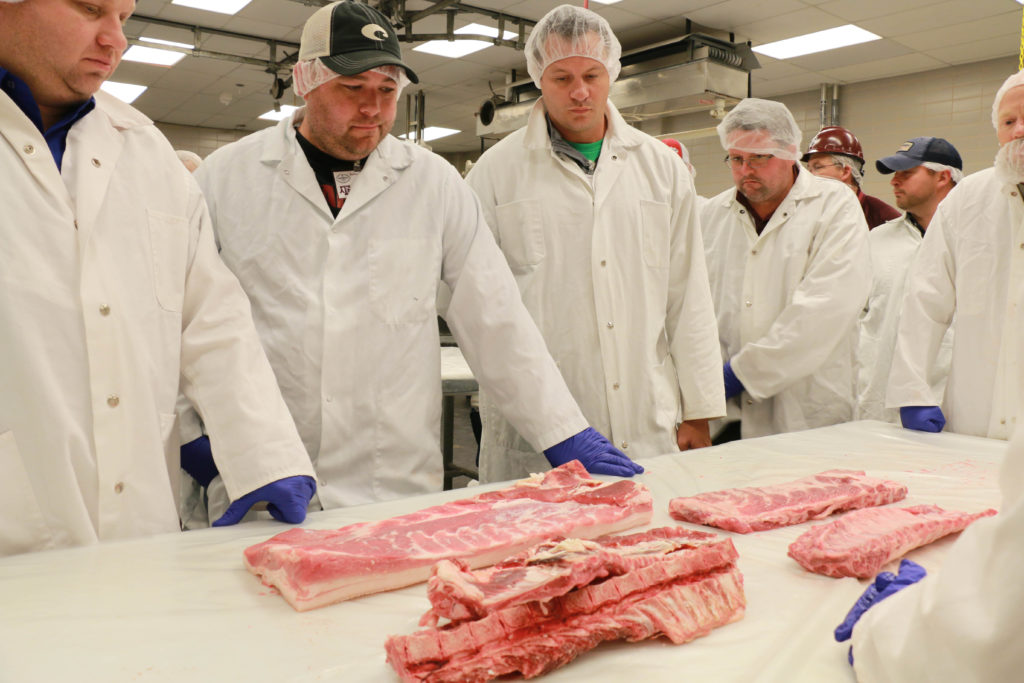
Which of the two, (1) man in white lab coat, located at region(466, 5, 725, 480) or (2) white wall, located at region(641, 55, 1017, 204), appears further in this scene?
(2) white wall, located at region(641, 55, 1017, 204)

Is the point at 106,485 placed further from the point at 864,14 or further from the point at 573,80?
the point at 864,14

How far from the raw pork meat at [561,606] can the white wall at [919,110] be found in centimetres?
851

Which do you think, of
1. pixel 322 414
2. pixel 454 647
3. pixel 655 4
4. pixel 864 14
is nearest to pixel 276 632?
pixel 454 647

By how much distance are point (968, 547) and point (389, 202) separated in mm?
1914

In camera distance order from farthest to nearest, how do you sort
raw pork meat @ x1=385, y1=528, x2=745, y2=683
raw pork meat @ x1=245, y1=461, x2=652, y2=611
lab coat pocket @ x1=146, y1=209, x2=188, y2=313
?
lab coat pocket @ x1=146, y1=209, x2=188, y2=313
raw pork meat @ x1=245, y1=461, x2=652, y2=611
raw pork meat @ x1=385, y1=528, x2=745, y2=683

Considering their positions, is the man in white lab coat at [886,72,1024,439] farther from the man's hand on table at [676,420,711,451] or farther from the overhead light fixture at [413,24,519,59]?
the overhead light fixture at [413,24,519,59]

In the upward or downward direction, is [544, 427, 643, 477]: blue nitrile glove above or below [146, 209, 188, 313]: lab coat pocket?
below

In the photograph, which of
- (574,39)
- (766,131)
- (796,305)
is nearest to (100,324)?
(574,39)

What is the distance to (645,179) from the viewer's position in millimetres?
2963

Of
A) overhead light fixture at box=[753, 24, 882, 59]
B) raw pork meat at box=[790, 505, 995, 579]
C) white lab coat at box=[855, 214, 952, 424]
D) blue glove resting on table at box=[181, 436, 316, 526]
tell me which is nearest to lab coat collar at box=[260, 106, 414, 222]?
blue glove resting on table at box=[181, 436, 316, 526]

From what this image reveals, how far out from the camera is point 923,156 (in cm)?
450

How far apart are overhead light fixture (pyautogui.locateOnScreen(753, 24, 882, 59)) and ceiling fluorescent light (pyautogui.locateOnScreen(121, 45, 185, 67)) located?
6.25m

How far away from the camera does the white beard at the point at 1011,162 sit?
2699 mm

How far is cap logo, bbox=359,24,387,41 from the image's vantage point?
2303 mm
